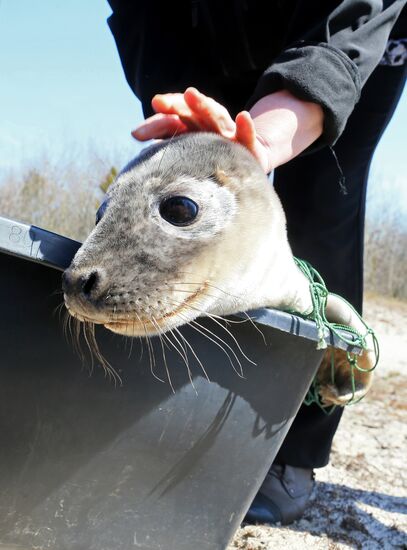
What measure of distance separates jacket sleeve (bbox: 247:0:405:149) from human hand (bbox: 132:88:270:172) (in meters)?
0.14

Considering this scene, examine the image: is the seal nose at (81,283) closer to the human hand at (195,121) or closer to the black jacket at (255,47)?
the human hand at (195,121)

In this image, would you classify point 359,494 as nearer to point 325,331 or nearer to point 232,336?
point 325,331

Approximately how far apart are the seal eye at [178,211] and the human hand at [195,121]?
210 mm

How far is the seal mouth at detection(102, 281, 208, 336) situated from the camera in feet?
3.37

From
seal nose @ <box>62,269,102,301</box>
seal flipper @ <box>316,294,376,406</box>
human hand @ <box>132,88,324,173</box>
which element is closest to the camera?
seal nose @ <box>62,269,102,301</box>

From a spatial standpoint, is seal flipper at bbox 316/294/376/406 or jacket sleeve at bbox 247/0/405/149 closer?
jacket sleeve at bbox 247/0/405/149

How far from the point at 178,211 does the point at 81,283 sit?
290 mm

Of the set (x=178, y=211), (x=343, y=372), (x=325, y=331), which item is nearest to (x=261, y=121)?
(x=178, y=211)

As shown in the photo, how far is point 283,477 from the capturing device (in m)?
2.11

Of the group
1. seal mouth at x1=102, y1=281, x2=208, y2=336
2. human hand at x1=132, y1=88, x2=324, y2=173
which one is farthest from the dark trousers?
seal mouth at x1=102, y1=281, x2=208, y2=336

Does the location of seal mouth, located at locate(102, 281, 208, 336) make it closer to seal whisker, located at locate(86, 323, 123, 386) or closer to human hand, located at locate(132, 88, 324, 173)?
seal whisker, located at locate(86, 323, 123, 386)

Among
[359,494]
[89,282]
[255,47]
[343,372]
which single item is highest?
[255,47]

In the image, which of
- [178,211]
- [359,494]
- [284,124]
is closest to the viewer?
[178,211]

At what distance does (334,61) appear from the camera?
1344mm
